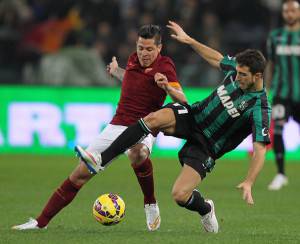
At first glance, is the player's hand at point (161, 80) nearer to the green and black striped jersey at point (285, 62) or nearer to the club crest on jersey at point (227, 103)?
the club crest on jersey at point (227, 103)

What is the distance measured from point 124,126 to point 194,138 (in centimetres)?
66

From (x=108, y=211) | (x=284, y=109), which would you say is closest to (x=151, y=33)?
(x=108, y=211)

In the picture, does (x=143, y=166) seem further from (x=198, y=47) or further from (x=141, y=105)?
(x=198, y=47)

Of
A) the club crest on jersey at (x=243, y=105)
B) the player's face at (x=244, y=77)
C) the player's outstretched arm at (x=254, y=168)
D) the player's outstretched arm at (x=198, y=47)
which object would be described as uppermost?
the player's outstretched arm at (x=198, y=47)

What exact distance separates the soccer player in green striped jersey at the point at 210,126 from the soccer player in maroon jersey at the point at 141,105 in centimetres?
24

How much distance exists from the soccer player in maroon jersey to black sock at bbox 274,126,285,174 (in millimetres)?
4245

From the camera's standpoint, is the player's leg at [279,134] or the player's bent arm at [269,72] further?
the player's bent arm at [269,72]

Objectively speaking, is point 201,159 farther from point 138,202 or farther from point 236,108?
point 138,202

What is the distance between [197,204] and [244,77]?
1.16m

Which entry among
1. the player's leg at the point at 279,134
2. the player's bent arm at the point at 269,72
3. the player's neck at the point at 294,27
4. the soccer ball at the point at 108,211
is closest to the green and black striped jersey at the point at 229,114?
the soccer ball at the point at 108,211

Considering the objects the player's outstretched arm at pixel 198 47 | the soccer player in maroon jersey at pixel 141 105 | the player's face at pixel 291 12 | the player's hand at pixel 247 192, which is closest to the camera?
the player's hand at pixel 247 192

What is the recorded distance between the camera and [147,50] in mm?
8484

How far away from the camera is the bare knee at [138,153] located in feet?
27.7

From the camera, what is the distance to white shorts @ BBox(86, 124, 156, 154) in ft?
27.0
